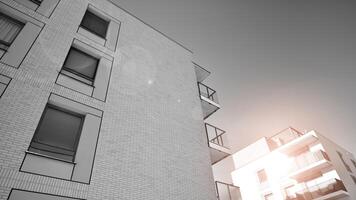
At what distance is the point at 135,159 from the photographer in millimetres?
7352

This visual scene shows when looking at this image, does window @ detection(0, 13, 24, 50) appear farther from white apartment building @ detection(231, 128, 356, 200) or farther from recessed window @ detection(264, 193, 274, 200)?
recessed window @ detection(264, 193, 274, 200)

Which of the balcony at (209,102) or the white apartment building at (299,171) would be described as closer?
the balcony at (209,102)

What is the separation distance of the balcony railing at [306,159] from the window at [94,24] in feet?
72.8

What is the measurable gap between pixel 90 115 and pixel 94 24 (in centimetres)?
582

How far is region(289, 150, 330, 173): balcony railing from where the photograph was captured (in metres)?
21.2

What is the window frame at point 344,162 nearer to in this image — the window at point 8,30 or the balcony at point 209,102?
the balcony at point 209,102

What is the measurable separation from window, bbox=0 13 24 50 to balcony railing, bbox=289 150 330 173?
24.9 meters

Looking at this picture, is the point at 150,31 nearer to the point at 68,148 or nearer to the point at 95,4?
the point at 95,4

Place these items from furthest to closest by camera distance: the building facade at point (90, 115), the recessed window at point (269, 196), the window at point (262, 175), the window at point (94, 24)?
the window at point (262, 175) → the recessed window at point (269, 196) → the window at point (94, 24) → the building facade at point (90, 115)

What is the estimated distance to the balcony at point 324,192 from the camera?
61.2 ft

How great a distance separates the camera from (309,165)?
70.5 ft

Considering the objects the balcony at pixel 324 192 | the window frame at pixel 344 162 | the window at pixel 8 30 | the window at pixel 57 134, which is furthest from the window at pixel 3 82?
the window frame at pixel 344 162

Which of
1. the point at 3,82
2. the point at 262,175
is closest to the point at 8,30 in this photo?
the point at 3,82

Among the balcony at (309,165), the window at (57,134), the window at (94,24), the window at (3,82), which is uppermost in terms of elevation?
the window at (94,24)
